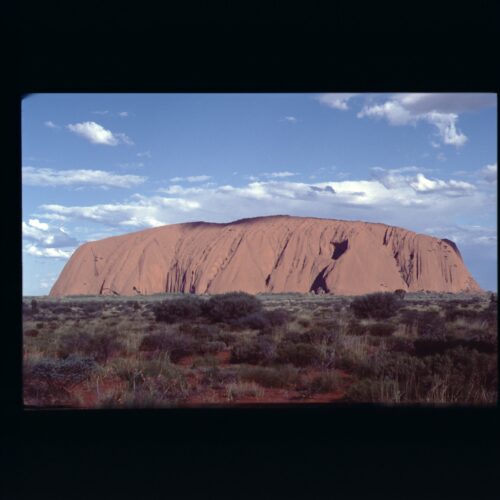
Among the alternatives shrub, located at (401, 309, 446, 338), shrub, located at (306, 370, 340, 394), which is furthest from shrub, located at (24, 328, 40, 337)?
shrub, located at (306, 370, 340, 394)

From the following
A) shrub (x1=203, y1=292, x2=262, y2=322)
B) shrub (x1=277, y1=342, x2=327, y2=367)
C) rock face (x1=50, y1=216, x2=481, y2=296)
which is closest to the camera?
shrub (x1=277, y1=342, x2=327, y2=367)

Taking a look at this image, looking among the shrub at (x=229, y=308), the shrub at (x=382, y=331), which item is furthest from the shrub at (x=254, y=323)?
the shrub at (x=382, y=331)

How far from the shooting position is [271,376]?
29.6 feet

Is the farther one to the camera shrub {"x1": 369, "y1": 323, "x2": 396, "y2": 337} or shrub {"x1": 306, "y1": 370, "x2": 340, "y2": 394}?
shrub {"x1": 369, "y1": 323, "x2": 396, "y2": 337}

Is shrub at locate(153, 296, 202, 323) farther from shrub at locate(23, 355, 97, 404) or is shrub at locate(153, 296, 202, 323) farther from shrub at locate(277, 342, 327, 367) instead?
shrub at locate(23, 355, 97, 404)

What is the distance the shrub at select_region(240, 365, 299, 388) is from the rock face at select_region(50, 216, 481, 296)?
1728 inches

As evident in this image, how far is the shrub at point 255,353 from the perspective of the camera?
1086cm

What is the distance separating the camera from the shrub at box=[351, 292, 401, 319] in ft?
75.3

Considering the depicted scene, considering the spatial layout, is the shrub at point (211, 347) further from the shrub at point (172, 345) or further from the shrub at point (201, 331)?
the shrub at point (201, 331)

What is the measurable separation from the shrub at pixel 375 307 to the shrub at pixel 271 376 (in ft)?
46.0

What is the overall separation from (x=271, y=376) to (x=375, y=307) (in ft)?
48.3

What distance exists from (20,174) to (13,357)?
90cm
